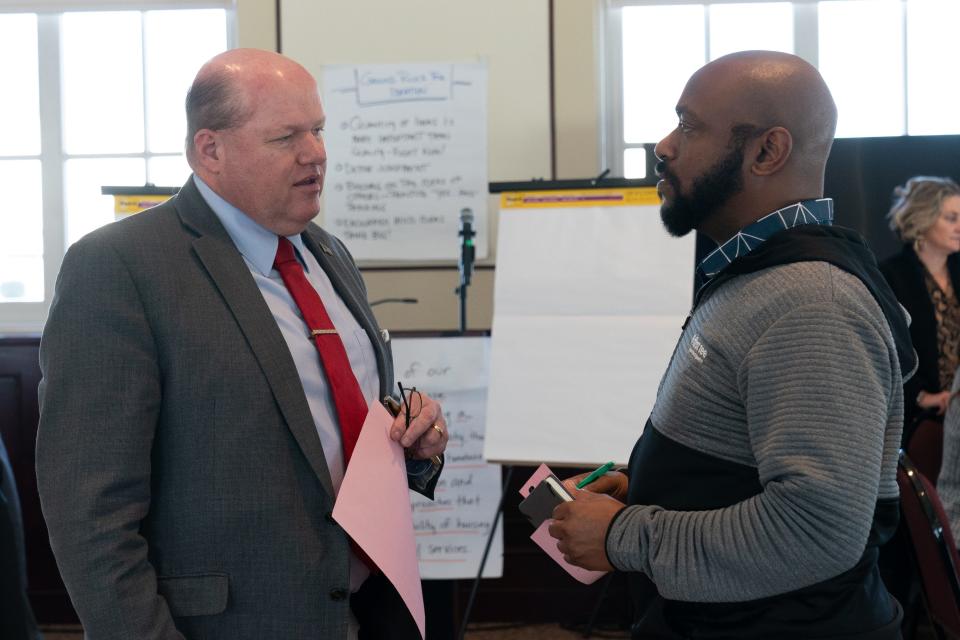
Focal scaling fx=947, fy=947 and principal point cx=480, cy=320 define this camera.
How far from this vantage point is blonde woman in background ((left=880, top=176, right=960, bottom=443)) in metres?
3.79

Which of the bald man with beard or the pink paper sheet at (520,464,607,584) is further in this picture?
the pink paper sheet at (520,464,607,584)

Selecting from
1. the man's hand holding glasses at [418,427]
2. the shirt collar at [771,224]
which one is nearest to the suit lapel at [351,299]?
the man's hand holding glasses at [418,427]

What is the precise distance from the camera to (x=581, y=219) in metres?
3.13

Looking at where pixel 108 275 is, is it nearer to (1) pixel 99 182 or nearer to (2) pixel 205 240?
(2) pixel 205 240

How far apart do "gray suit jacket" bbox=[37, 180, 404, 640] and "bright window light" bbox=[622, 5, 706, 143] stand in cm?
297

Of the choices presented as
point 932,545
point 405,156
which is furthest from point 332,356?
point 405,156

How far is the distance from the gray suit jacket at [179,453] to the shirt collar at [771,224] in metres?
0.66

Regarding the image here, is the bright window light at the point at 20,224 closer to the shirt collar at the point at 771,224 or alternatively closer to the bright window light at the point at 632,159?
the bright window light at the point at 632,159

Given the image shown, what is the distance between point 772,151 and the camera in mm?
1280

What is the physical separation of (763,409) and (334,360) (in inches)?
27.7

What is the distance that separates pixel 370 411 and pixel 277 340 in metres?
0.19

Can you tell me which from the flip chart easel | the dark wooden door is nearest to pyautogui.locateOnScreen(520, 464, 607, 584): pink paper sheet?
the flip chart easel

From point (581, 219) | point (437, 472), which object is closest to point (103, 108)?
point (581, 219)

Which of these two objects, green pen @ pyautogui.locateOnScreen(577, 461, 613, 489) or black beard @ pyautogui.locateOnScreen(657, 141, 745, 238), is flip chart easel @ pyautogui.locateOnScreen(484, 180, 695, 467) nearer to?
green pen @ pyautogui.locateOnScreen(577, 461, 613, 489)
